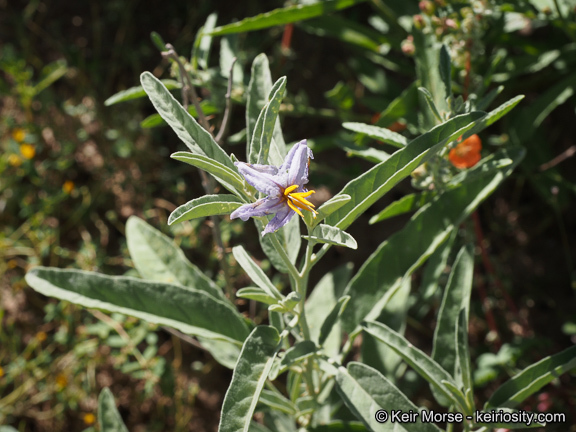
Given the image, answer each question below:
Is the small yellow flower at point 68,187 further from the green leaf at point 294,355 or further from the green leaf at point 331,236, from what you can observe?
the green leaf at point 331,236

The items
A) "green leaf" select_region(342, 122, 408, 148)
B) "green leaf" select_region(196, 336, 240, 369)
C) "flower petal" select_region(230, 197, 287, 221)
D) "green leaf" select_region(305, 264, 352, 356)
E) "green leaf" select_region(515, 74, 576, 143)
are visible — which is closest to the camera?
"flower petal" select_region(230, 197, 287, 221)

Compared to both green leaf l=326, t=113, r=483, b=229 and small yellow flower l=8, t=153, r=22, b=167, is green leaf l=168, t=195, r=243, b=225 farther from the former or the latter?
small yellow flower l=8, t=153, r=22, b=167

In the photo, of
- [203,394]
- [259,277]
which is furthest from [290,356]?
[203,394]

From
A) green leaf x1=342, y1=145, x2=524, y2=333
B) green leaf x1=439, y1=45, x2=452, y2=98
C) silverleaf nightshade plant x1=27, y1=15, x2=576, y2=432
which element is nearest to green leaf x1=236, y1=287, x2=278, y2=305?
Answer: silverleaf nightshade plant x1=27, y1=15, x2=576, y2=432

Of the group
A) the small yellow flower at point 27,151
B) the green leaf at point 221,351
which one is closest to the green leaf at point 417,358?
the green leaf at point 221,351

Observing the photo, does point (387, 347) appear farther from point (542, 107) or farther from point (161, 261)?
point (542, 107)

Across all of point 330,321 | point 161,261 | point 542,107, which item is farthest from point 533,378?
point 161,261
